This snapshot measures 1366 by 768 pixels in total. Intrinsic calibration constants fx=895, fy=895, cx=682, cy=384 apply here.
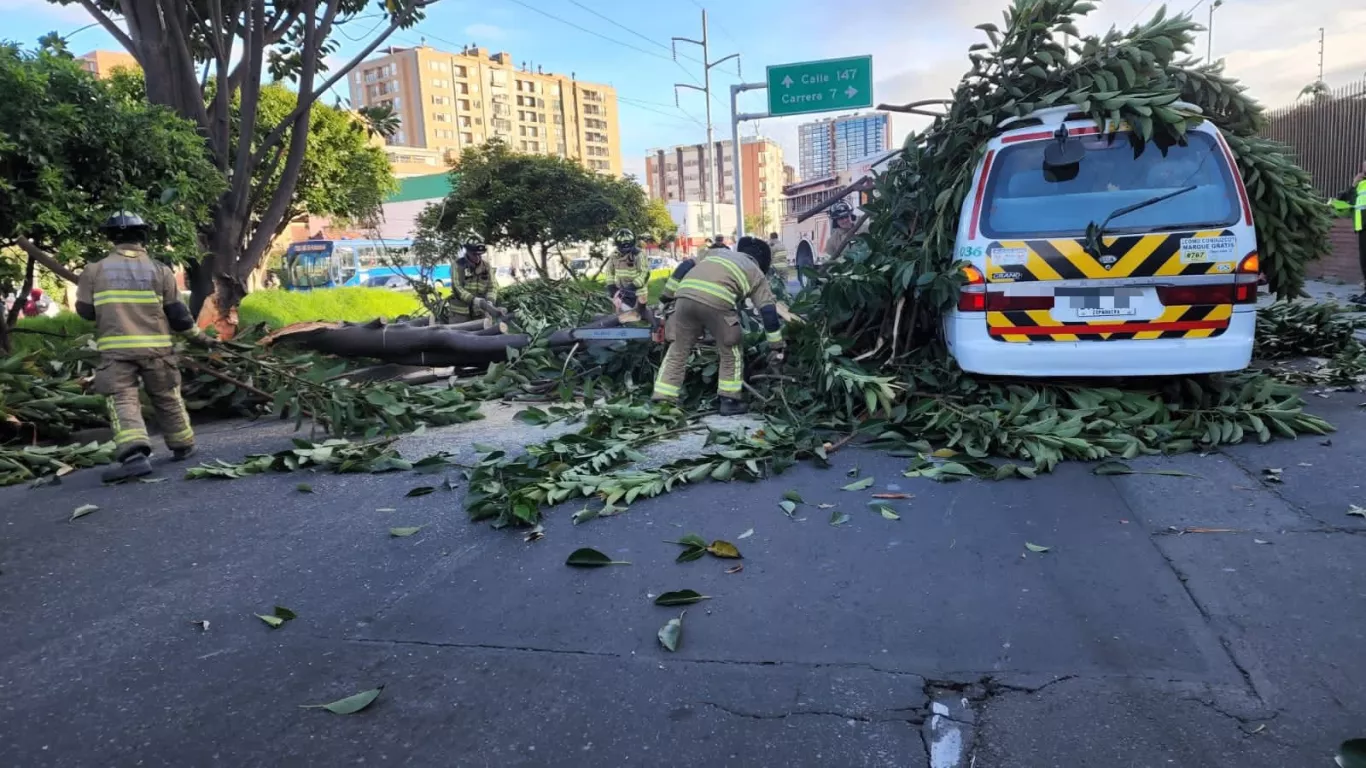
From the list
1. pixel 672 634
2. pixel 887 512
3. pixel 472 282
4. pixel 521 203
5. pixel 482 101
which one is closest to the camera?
pixel 672 634

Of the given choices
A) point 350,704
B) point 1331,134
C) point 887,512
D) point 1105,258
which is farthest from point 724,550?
point 1331,134

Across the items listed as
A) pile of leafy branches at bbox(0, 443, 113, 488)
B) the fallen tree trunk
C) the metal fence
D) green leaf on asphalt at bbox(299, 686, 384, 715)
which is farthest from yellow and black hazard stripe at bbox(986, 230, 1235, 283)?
the metal fence

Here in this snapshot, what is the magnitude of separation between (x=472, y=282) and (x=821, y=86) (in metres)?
11.5

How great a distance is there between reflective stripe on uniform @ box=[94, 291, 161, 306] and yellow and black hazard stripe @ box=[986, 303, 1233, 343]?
5.27 meters

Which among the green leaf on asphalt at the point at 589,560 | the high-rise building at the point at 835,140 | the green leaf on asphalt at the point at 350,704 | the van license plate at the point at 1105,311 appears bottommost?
the green leaf on asphalt at the point at 350,704

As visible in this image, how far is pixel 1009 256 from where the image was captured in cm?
522

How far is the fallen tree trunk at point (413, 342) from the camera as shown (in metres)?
8.08

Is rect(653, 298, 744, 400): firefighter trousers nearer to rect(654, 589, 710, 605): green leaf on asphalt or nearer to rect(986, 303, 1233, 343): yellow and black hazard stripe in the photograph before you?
rect(986, 303, 1233, 343): yellow and black hazard stripe

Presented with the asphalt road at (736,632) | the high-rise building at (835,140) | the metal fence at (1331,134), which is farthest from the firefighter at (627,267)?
the high-rise building at (835,140)

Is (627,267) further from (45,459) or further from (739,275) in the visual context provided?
(45,459)

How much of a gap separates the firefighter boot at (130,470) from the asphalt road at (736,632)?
73 centimetres

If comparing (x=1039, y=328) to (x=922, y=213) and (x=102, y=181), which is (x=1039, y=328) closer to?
(x=922, y=213)

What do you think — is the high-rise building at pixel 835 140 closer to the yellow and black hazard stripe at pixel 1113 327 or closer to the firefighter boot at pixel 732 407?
the firefighter boot at pixel 732 407

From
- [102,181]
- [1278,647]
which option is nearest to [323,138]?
[102,181]
